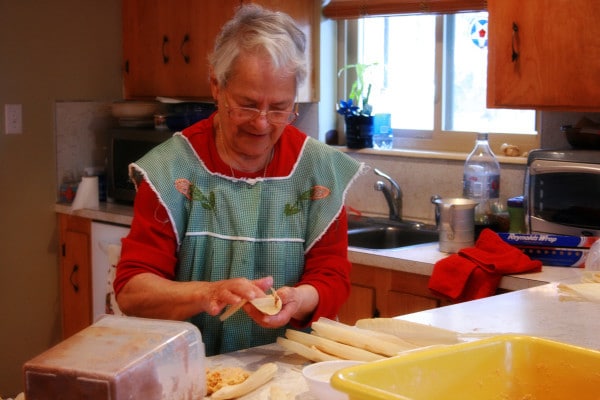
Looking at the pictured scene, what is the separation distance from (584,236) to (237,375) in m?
1.71

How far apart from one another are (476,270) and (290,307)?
3.80 ft

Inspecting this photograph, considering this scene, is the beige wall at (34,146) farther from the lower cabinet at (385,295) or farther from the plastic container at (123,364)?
the plastic container at (123,364)

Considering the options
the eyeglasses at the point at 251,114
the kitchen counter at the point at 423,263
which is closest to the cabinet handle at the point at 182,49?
the kitchen counter at the point at 423,263

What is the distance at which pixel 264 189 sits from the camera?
2.01 metres

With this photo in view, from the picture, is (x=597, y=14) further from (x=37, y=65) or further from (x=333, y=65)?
(x=37, y=65)

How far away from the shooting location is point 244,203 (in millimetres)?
1991

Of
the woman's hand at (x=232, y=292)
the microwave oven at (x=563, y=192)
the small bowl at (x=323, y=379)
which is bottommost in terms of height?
the small bowl at (x=323, y=379)

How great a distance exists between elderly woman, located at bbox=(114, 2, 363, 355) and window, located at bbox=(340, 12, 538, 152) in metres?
1.76

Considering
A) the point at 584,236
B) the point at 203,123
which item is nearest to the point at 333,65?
the point at 584,236

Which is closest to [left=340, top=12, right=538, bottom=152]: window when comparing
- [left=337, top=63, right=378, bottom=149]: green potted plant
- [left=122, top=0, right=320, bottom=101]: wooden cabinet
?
[left=337, top=63, right=378, bottom=149]: green potted plant

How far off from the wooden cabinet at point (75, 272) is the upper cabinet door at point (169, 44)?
73cm

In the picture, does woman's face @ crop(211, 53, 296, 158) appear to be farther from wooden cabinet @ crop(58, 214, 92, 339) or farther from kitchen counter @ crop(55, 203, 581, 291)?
wooden cabinet @ crop(58, 214, 92, 339)

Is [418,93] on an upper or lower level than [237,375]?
upper

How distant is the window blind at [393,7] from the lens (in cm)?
356
